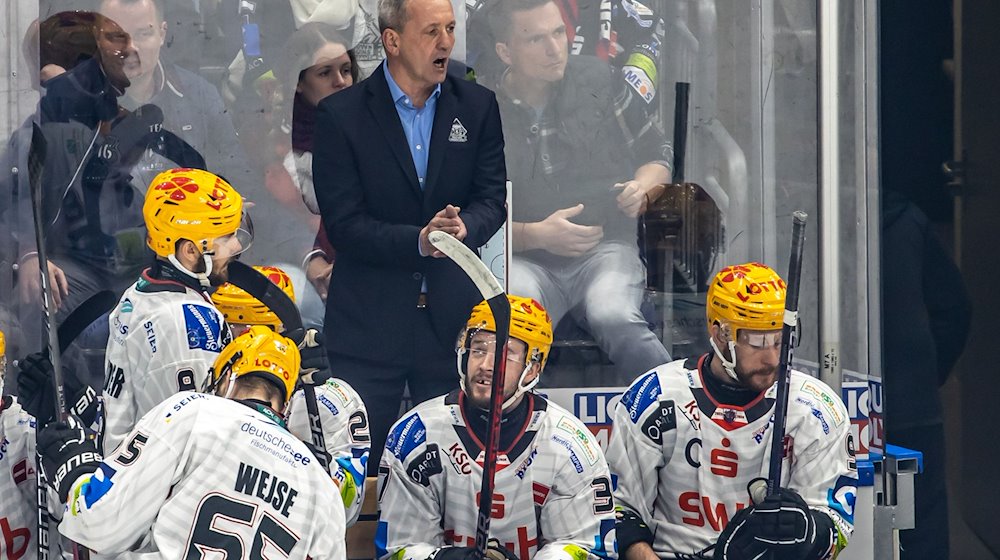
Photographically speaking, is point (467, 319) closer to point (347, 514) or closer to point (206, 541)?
point (347, 514)

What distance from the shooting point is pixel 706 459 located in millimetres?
4668

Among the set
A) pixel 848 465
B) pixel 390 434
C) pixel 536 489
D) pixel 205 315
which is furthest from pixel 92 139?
pixel 848 465

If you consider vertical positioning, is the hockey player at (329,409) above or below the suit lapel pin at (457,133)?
below

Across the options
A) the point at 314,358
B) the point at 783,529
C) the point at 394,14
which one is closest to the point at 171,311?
the point at 314,358

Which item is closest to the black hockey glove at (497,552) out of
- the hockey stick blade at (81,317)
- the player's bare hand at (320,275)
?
the player's bare hand at (320,275)

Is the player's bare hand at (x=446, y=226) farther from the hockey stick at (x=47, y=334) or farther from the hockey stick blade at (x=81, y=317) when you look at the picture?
the hockey stick at (x=47, y=334)

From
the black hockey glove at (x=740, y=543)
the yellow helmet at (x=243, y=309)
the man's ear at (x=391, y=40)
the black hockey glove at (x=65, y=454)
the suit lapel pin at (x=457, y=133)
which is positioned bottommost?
the black hockey glove at (x=740, y=543)

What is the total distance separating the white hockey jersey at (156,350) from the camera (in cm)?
424

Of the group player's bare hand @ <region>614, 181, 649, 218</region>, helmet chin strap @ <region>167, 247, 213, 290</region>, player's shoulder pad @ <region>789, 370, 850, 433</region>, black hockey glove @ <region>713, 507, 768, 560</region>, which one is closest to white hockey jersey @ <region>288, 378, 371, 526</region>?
helmet chin strap @ <region>167, 247, 213, 290</region>

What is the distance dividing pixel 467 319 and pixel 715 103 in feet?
3.78

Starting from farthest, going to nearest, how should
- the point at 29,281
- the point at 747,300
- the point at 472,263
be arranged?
the point at 29,281 → the point at 747,300 → the point at 472,263

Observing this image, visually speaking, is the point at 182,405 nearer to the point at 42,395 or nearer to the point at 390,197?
the point at 42,395

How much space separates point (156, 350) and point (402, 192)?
100 cm

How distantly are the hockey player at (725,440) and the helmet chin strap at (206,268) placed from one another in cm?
130
